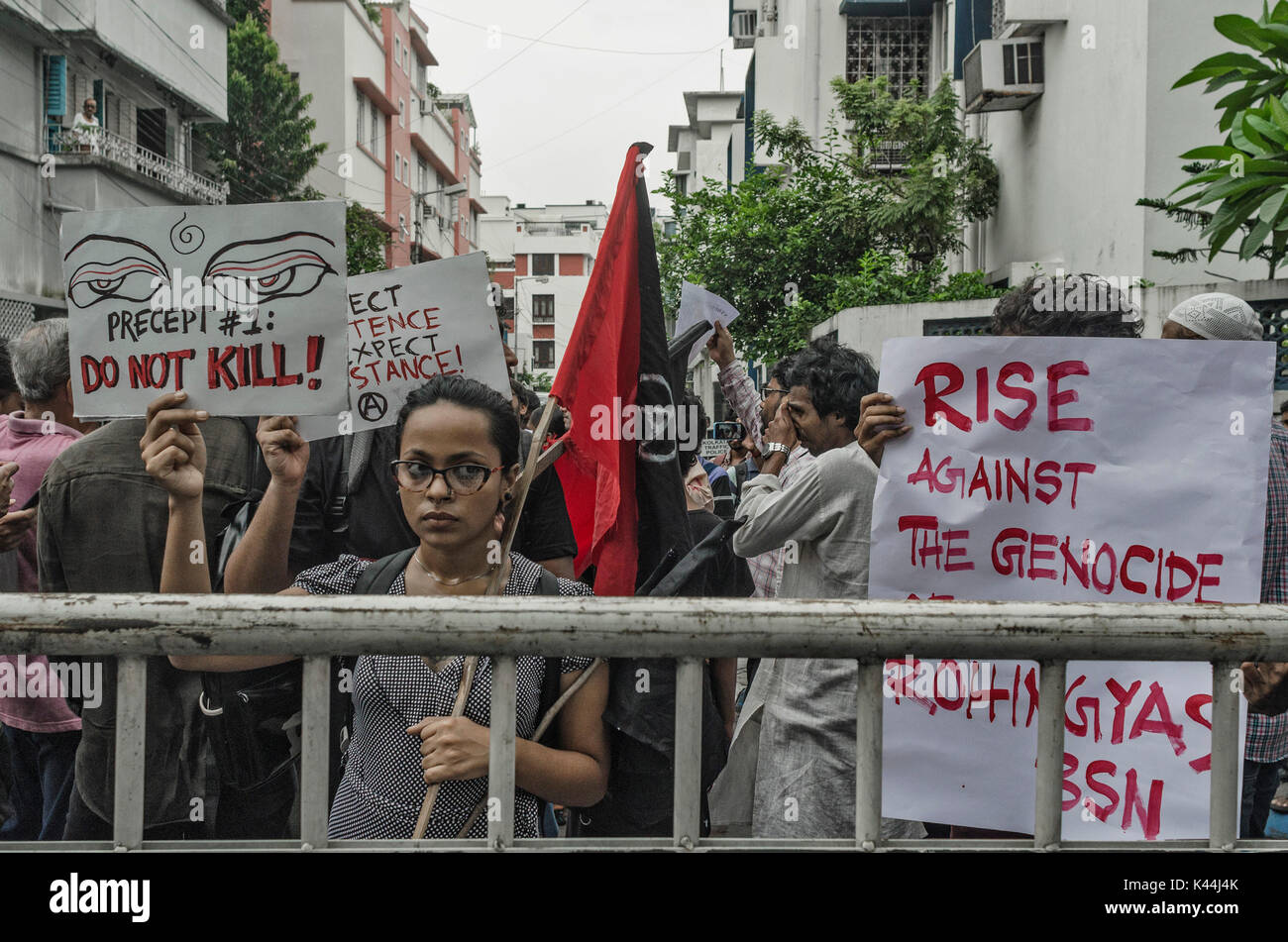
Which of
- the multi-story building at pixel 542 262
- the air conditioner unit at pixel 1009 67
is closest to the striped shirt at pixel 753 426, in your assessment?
the air conditioner unit at pixel 1009 67

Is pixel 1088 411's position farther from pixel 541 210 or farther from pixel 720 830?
pixel 541 210

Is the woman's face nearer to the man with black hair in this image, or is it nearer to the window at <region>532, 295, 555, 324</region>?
the man with black hair

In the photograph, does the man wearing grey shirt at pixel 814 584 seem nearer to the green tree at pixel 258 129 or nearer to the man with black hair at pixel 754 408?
the man with black hair at pixel 754 408

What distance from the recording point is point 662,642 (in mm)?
1798

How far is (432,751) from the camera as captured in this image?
209cm

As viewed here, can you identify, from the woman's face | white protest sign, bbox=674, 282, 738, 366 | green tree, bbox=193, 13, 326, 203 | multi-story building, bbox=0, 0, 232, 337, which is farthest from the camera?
green tree, bbox=193, 13, 326, 203

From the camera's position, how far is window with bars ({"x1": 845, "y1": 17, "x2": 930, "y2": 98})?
20453 millimetres

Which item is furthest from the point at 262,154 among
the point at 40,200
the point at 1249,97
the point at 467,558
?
the point at 467,558

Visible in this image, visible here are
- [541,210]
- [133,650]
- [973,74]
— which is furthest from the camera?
[541,210]

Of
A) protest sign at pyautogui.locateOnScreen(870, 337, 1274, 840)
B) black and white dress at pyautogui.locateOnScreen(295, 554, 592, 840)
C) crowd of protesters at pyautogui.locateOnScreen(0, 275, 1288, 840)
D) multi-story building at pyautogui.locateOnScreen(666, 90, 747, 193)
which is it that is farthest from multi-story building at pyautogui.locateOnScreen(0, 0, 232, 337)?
multi-story building at pyautogui.locateOnScreen(666, 90, 747, 193)

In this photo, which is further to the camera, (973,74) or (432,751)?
(973,74)

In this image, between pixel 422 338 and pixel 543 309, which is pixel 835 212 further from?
pixel 543 309

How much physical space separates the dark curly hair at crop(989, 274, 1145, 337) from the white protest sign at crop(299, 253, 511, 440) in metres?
1.41

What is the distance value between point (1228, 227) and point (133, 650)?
5.45m
